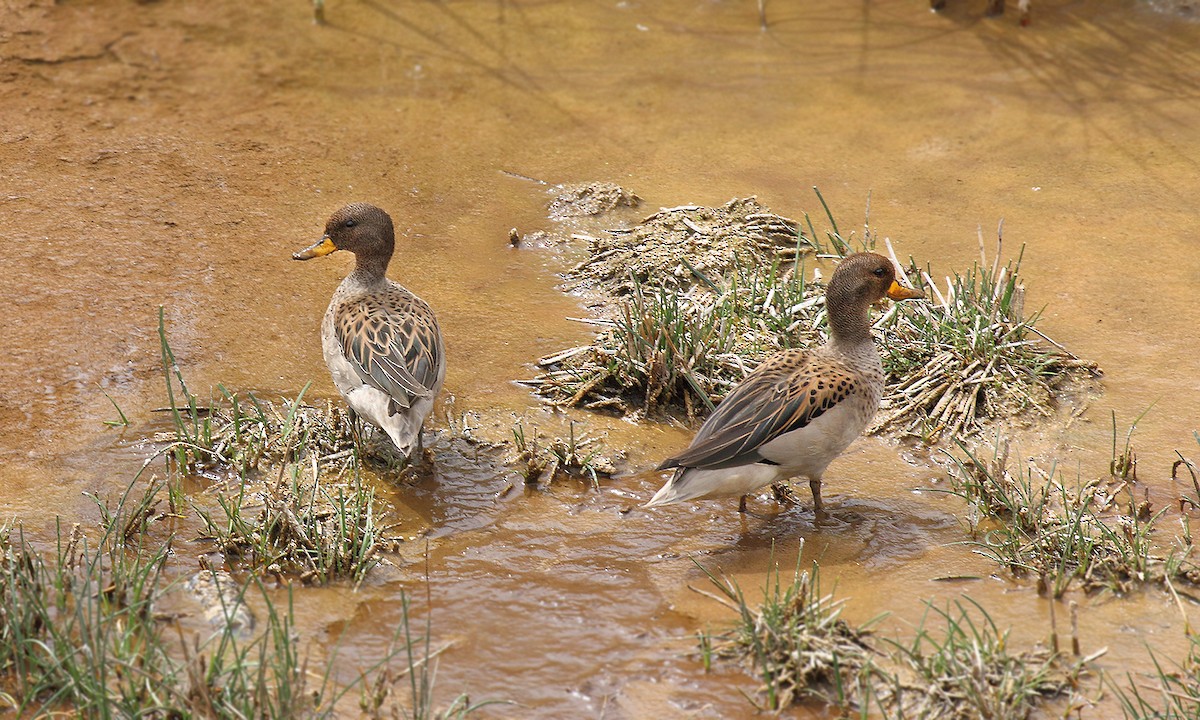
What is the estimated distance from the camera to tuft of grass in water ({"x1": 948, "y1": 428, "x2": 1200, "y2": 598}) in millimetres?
4500

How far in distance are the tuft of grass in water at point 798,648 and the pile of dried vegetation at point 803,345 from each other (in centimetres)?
169

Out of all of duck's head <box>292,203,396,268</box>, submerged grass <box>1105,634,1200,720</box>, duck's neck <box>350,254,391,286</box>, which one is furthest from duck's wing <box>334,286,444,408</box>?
submerged grass <box>1105,634,1200,720</box>

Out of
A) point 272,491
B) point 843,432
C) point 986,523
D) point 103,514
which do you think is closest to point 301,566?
point 272,491

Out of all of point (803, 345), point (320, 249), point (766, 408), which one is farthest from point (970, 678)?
point (320, 249)

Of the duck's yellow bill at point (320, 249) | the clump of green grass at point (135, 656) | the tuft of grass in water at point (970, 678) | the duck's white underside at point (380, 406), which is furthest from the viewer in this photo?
the duck's yellow bill at point (320, 249)

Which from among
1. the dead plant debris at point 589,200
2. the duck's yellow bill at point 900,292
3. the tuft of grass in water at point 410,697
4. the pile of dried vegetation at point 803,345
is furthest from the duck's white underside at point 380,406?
the dead plant debris at point 589,200

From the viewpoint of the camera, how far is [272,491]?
4.66 metres

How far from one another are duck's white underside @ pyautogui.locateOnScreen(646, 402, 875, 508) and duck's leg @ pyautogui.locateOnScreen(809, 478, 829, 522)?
30 millimetres

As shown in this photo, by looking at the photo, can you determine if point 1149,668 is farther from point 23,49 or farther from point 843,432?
point 23,49

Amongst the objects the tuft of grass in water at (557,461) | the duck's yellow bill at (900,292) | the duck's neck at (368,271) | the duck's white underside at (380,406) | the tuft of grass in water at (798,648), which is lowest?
the tuft of grass in water at (557,461)

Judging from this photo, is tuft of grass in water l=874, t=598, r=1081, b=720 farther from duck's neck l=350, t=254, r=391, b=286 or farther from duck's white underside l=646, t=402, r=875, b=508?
duck's neck l=350, t=254, r=391, b=286

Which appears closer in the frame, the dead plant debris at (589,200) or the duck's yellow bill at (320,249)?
the duck's yellow bill at (320,249)

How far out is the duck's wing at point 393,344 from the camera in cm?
525

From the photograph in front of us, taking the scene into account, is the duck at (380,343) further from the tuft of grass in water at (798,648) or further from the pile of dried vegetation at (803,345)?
the tuft of grass in water at (798,648)
